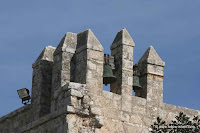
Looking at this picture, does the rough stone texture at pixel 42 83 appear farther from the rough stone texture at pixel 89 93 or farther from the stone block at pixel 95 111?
the stone block at pixel 95 111

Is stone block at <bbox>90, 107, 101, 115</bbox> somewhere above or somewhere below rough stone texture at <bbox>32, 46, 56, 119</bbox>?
below

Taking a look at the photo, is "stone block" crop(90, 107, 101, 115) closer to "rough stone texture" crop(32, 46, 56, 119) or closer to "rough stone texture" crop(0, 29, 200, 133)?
"rough stone texture" crop(0, 29, 200, 133)

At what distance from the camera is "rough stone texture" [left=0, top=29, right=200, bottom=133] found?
22.1 meters

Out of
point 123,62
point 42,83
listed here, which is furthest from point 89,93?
point 42,83

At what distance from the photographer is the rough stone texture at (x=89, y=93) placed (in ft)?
72.6

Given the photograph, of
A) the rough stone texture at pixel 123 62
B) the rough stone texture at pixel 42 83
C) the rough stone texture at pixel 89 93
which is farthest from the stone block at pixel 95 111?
the rough stone texture at pixel 42 83

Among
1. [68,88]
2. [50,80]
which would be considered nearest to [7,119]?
[50,80]

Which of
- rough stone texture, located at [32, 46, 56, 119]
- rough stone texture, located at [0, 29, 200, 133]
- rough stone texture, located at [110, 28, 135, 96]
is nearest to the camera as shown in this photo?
rough stone texture, located at [0, 29, 200, 133]

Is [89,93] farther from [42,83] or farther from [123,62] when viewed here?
[42,83]

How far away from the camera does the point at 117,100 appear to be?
2286 cm

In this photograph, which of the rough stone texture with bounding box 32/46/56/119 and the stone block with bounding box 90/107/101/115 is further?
the rough stone texture with bounding box 32/46/56/119

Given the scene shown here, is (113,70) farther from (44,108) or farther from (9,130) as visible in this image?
(9,130)

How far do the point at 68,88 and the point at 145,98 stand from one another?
101 inches

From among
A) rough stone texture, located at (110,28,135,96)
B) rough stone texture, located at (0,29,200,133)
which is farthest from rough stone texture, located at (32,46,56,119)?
rough stone texture, located at (110,28,135,96)
